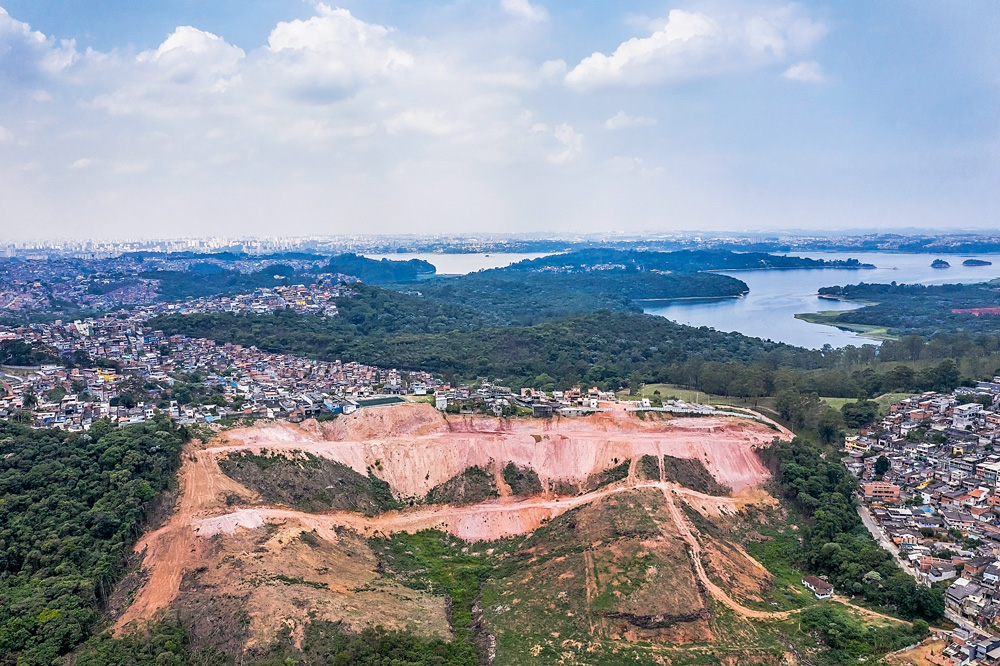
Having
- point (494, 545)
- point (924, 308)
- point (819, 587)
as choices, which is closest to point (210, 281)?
point (494, 545)

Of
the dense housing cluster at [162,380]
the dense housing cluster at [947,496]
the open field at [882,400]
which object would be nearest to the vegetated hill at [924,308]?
the open field at [882,400]

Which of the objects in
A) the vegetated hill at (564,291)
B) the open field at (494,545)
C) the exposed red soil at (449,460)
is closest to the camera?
the open field at (494,545)

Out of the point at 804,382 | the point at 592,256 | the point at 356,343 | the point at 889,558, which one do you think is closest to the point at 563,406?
the point at 889,558

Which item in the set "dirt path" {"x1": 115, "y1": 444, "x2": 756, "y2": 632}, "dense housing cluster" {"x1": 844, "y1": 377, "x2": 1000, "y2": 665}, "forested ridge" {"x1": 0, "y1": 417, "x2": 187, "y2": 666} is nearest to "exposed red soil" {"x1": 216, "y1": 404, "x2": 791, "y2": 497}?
"dirt path" {"x1": 115, "y1": 444, "x2": 756, "y2": 632}

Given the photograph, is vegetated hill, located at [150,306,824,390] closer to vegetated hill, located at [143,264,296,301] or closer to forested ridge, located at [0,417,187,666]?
forested ridge, located at [0,417,187,666]

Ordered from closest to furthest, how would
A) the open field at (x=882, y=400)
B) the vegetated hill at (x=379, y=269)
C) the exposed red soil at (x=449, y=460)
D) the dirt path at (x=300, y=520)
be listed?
1. the dirt path at (x=300, y=520)
2. the exposed red soil at (x=449, y=460)
3. the open field at (x=882, y=400)
4. the vegetated hill at (x=379, y=269)

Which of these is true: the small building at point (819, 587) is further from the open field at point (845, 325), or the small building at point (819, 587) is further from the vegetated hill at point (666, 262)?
the vegetated hill at point (666, 262)
